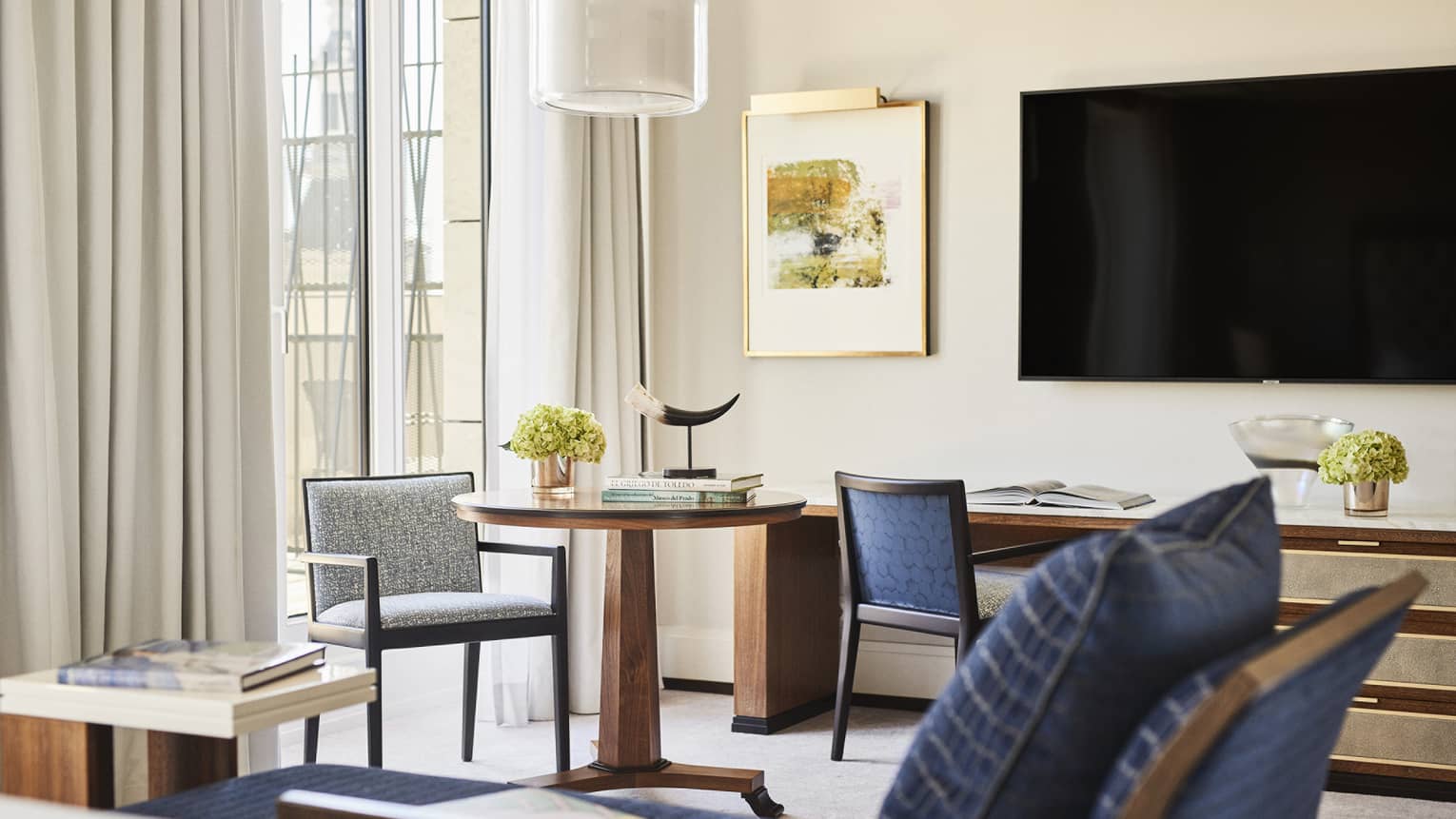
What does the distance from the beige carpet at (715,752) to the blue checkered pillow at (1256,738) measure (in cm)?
208

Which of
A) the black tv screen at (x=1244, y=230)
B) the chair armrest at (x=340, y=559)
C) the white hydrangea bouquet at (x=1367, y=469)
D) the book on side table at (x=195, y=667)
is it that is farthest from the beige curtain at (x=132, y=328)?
the white hydrangea bouquet at (x=1367, y=469)

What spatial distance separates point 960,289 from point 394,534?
6.47 ft

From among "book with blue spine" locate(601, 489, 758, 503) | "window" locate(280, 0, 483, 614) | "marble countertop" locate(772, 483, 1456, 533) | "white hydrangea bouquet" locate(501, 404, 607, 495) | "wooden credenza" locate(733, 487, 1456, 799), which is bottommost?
"wooden credenza" locate(733, 487, 1456, 799)

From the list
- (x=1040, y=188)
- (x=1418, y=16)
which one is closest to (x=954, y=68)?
(x=1040, y=188)

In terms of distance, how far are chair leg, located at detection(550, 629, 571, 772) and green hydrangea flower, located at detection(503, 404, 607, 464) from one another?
463 mm

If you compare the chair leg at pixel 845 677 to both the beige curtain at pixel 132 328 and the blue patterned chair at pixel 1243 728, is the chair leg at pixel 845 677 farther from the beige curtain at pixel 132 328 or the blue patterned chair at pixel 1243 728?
the blue patterned chair at pixel 1243 728

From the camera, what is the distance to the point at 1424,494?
13.0 feet

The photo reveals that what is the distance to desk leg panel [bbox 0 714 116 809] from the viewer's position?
5.83 feet

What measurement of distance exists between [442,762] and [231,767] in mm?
1810

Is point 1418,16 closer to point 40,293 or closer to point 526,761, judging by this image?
point 526,761

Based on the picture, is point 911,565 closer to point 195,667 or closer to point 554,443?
point 554,443

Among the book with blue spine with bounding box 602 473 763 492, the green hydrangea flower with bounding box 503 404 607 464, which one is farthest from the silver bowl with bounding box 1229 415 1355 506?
the green hydrangea flower with bounding box 503 404 607 464

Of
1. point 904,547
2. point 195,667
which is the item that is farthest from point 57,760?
point 904,547

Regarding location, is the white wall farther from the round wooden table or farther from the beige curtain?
the beige curtain
